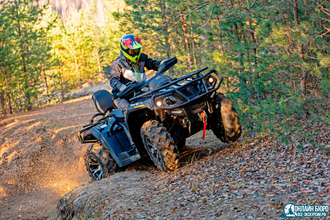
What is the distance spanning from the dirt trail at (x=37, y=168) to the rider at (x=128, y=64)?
16.7 ft

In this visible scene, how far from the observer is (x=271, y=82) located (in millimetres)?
7297

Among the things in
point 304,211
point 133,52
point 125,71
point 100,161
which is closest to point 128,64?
point 125,71

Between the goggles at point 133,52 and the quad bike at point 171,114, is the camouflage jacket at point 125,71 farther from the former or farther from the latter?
the quad bike at point 171,114

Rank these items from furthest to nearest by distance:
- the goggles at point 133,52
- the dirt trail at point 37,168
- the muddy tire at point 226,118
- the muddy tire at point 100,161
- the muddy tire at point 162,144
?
the dirt trail at point 37,168 → the muddy tire at point 100,161 → the goggles at point 133,52 → the muddy tire at point 226,118 → the muddy tire at point 162,144

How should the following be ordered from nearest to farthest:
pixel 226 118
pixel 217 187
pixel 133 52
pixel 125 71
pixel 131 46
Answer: pixel 217 187 < pixel 226 118 < pixel 131 46 < pixel 133 52 < pixel 125 71

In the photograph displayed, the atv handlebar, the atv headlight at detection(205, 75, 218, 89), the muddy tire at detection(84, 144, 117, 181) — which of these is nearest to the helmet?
the atv handlebar

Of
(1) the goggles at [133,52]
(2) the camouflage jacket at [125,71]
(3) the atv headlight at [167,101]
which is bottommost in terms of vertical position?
(3) the atv headlight at [167,101]

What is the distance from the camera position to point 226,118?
19.8 feet

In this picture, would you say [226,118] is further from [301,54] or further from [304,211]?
[304,211]

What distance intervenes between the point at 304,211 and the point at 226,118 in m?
2.94

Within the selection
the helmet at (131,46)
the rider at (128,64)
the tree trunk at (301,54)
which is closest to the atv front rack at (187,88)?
the rider at (128,64)

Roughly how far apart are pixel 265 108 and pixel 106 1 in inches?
1962

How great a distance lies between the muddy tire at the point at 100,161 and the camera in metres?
7.67

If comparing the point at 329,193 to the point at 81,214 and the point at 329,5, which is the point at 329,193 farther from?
the point at 81,214
